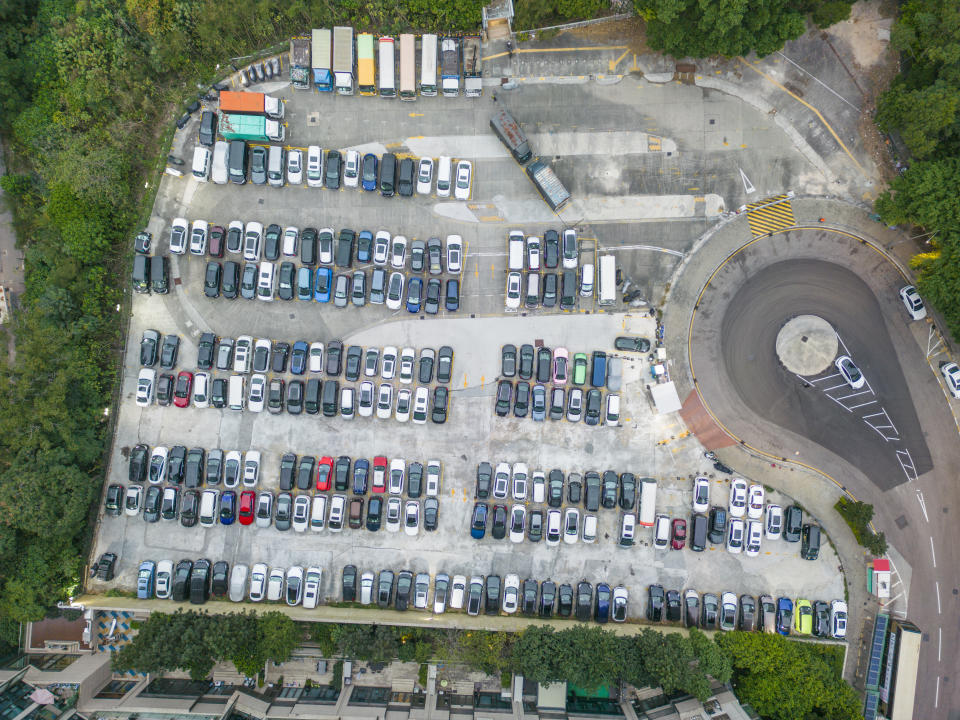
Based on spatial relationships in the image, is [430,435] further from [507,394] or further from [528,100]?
[528,100]

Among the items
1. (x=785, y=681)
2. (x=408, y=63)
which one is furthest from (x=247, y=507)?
(x=785, y=681)

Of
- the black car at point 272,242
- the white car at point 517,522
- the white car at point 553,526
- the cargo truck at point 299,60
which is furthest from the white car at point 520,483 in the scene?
the cargo truck at point 299,60

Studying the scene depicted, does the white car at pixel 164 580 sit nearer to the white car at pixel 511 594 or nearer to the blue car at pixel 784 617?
the white car at pixel 511 594

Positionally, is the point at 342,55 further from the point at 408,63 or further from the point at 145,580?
the point at 145,580

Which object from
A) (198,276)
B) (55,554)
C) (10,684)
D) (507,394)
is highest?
(198,276)

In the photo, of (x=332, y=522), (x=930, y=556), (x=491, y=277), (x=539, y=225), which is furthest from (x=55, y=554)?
(x=930, y=556)

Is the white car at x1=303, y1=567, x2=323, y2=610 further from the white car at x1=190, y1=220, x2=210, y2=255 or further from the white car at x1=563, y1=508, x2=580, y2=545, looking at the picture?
the white car at x1=190, y1=220, x2=210, y2=255
